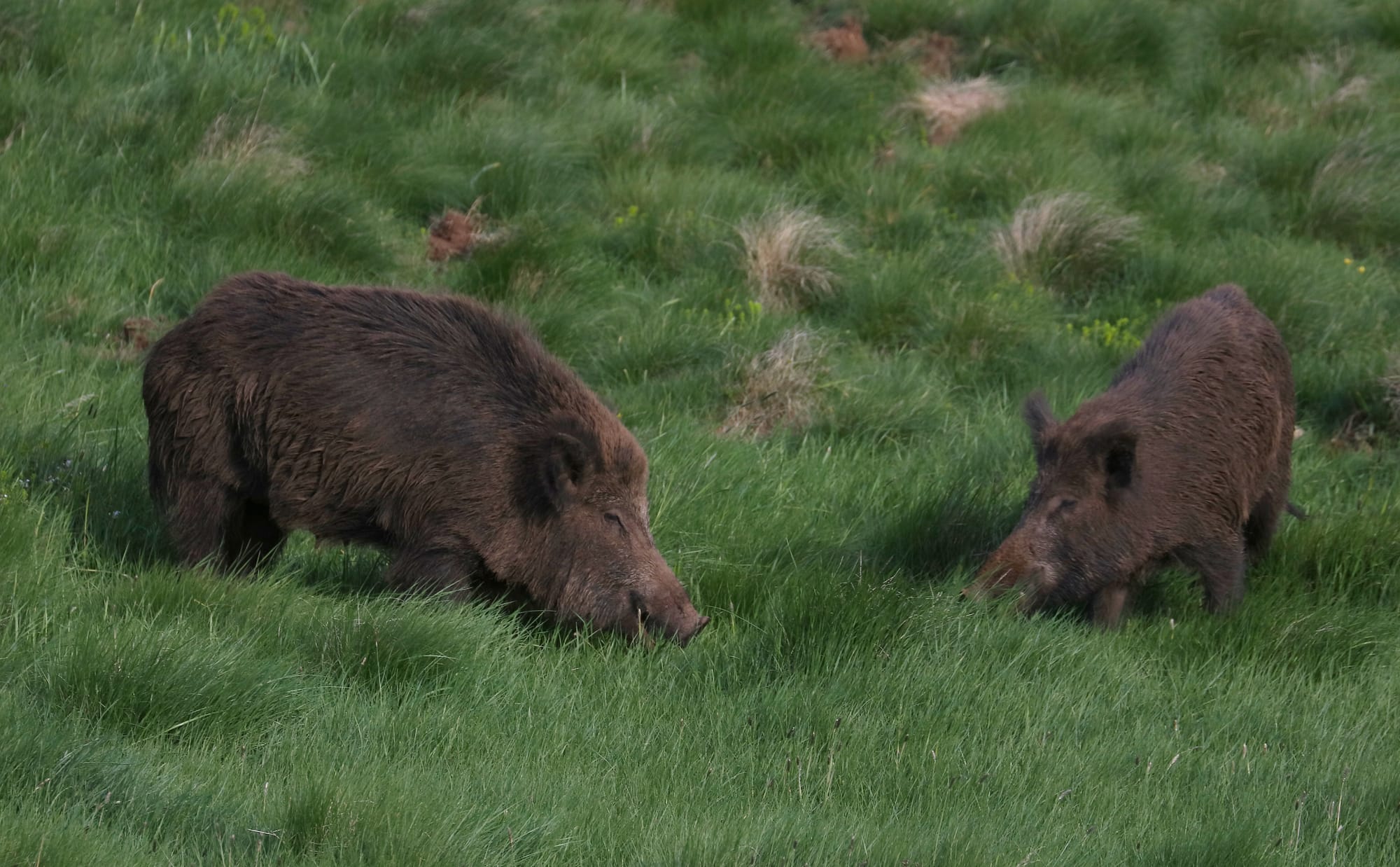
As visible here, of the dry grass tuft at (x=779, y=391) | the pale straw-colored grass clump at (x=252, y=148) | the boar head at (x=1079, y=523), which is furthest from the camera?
the pale straw-colored grass clump at (x=252, y=148)

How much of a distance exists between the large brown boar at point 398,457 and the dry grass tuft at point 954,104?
620 centimetres

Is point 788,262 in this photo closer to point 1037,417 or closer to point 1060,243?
point 1060,243

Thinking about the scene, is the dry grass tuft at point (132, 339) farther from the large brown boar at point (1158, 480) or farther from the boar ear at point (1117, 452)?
the boar ear at point (1117, 452)

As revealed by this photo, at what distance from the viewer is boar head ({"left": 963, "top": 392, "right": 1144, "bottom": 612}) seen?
723 cm

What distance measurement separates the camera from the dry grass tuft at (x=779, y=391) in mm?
9148

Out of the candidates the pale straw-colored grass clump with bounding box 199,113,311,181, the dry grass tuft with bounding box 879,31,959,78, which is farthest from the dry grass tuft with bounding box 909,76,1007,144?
the pale straw-colored grass clump with bounding box 199,113,311,181

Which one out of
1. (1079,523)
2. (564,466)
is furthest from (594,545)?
(1079,523)

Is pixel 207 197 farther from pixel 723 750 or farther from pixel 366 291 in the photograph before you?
pixel 723 750

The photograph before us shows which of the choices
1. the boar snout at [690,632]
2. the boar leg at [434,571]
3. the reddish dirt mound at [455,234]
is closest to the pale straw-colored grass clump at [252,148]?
the reddish dirt mound at [455,234]

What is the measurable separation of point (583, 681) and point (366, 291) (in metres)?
2.05

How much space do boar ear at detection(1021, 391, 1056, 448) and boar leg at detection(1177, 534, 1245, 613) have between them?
813 millimetres

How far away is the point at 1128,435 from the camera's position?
7.21m

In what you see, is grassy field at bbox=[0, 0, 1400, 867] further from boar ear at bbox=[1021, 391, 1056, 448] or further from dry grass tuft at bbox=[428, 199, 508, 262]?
boar ear at bbox=[1021, 391, 1056, 448]

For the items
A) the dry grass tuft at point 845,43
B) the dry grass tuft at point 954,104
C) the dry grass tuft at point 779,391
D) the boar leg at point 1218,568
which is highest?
the dry grass tuft at point 845,43
